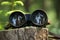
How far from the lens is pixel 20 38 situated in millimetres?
2865

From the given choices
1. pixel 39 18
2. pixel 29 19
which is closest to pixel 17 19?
pixel 29 19

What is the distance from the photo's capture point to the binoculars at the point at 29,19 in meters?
2.93

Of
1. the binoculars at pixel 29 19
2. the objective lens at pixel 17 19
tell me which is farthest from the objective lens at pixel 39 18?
the objective lens at pixel 17 19

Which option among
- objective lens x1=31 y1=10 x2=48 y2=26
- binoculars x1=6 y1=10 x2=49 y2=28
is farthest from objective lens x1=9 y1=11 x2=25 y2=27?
objective lens x1=31 y1=10 x2=48 y2=26

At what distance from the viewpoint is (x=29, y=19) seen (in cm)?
296

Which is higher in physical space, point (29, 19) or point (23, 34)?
point (29, 19)

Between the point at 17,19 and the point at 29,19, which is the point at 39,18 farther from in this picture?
the point at 17,19

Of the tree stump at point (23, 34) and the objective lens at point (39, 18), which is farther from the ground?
the objective lens at point (39, 18)

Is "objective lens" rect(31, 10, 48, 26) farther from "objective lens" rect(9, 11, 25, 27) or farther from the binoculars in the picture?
"objective lens" rect(9, 11, 25, 27)

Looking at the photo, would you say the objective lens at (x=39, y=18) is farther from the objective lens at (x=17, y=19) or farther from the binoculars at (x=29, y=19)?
the objective lens at (x=17, y=19)

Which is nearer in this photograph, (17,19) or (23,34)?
(23,34)

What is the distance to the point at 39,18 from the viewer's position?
2.96 m

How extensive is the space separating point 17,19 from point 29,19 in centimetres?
13

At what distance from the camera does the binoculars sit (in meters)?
2.93
